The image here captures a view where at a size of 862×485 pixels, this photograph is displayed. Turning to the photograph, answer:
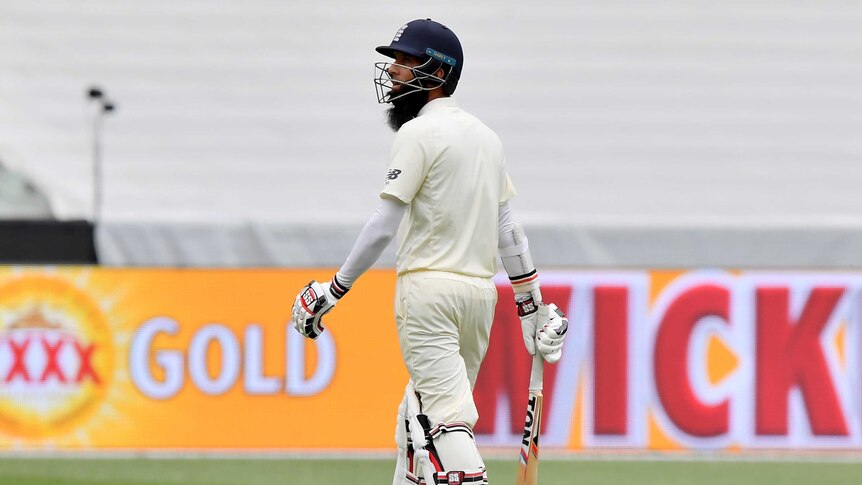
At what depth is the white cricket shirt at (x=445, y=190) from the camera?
138 inches

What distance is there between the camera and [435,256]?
11.6 feet

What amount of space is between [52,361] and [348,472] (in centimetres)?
154

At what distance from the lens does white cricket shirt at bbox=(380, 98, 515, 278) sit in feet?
11.5

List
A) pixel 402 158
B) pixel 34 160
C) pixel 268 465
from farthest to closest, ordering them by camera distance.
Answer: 1. pixel 34 160
2. pixel 268 465
3. pixel 402 158

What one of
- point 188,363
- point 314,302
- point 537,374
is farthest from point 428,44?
point 188,363

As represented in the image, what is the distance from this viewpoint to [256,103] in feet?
27.7

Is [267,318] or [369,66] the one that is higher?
[369,66]

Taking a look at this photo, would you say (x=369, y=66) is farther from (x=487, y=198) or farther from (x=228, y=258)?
(x=487, y=198)

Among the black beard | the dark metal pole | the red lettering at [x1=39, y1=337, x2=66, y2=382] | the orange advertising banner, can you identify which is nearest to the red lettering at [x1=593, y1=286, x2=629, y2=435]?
the orange advertising banner

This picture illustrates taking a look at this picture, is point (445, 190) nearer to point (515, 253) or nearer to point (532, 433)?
point (515, 253)

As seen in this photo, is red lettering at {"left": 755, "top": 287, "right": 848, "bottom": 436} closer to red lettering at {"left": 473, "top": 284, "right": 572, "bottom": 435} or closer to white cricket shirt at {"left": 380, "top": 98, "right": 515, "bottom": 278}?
red lettering at {"left": 473, "top": 284, "right": 572, "bottom": 435}

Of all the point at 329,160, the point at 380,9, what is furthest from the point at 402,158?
the point at 380,9

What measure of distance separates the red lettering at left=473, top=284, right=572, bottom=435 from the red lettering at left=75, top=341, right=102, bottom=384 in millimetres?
1823

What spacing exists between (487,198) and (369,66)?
201 inches
